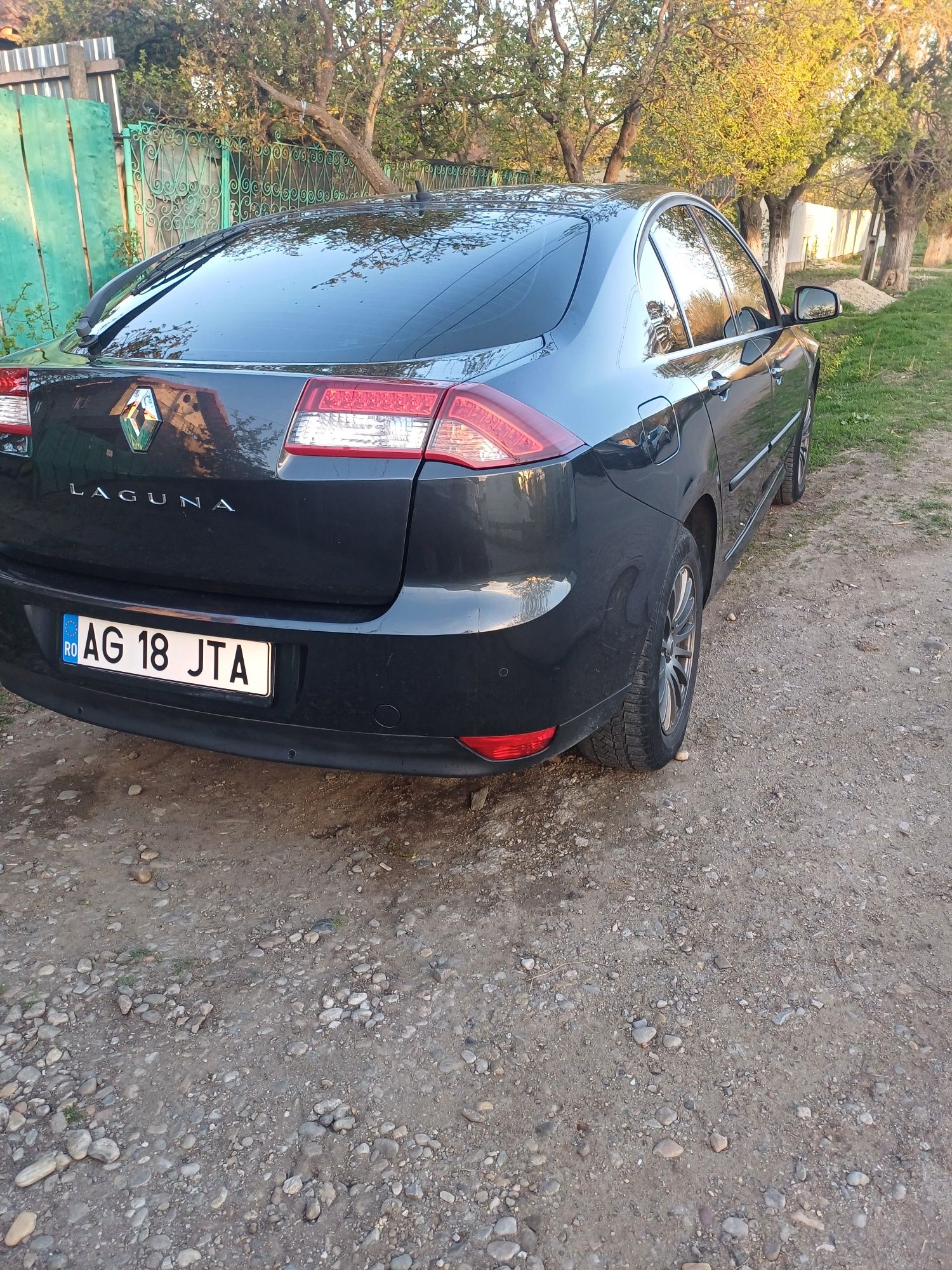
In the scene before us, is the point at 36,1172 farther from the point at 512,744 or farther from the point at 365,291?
the point at 365,291

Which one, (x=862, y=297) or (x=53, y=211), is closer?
(x=53, y=211)

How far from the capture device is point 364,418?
2.10 metres

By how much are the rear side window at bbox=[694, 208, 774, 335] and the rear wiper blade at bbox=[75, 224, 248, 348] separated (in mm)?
1847

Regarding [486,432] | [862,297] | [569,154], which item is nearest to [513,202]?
[486,432]

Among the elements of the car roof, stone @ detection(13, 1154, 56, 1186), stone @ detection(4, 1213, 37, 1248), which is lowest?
stone @ detection(13, 1154, 56, 1186)

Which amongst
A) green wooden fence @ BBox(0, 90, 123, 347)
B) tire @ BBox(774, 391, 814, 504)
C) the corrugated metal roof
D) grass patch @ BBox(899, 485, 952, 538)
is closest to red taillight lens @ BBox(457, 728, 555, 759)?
tire @ BBox(774, 391, 814, 504)

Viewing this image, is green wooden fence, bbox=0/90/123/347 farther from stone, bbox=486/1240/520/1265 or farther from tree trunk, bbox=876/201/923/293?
tree trunk, bbox=876/201/923/293

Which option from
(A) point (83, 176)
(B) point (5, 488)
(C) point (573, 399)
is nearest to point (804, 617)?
(C) point (573, 399)

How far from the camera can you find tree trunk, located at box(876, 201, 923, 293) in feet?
68.5

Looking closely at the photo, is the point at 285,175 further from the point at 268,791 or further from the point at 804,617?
the point at 268,791

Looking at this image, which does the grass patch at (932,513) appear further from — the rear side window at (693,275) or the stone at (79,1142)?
the stone at (79,1142)

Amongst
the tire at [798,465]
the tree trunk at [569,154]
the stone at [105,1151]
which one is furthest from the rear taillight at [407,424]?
the tree trunk at [569,154]

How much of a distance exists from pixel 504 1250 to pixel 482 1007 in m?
0.57

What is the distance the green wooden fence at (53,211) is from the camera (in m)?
6.91
